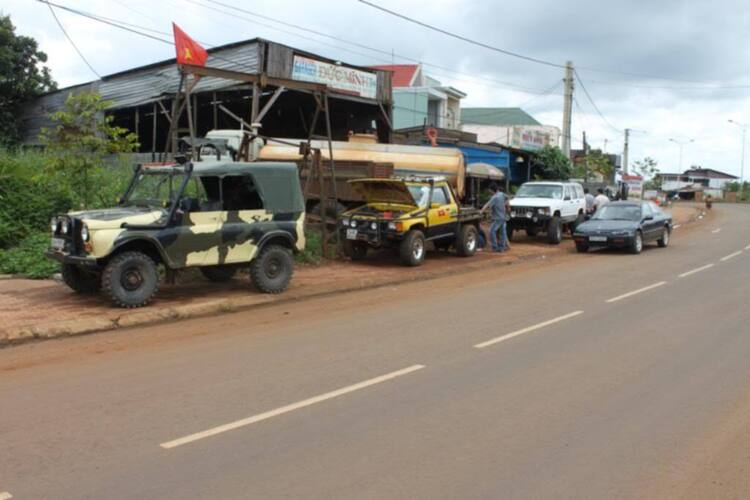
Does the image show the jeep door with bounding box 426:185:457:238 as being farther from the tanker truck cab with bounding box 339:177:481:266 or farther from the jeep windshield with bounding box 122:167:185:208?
the jeep windshield with bounding box 122:167:185:208

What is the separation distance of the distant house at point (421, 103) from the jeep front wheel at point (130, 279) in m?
27.3

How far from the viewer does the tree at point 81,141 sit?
12586mm

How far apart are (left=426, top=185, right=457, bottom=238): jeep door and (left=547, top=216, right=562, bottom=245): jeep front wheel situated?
5597mm

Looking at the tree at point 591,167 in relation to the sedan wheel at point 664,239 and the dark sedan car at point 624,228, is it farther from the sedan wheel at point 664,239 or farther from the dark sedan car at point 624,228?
the dark sedan car at point 624,228

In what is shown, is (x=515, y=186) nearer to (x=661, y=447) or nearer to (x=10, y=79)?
(x=10, y=79)

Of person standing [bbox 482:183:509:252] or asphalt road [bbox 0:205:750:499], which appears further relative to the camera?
person standing [bbox 482:183:509:252]

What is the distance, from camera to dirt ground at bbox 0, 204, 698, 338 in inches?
347

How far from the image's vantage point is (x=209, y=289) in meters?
11.0

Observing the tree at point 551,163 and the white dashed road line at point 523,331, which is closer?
the white dashed road line at point 523,331

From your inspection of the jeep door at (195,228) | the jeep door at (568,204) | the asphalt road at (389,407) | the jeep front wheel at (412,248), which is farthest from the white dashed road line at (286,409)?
the jeep door at (568,204)

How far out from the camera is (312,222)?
16.4 meters

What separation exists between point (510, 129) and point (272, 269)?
37.1 m

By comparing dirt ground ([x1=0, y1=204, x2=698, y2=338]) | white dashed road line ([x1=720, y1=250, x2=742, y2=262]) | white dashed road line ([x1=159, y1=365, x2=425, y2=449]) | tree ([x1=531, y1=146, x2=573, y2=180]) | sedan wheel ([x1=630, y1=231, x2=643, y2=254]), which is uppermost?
tree ([x1=531, y1=146, x2=573, y2=180])

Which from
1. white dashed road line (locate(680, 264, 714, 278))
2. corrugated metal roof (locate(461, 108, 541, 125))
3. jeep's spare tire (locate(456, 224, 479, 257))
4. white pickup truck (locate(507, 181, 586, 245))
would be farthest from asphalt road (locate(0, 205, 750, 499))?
corrugated metal roof (locate(461, 108, 541, 125))
